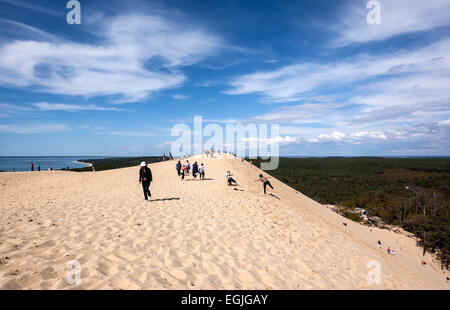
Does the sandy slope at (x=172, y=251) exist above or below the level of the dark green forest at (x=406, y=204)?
above

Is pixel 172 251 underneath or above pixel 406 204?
above

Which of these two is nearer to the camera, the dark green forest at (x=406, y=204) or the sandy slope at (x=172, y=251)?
the sandy slope at (x=172, y=251)

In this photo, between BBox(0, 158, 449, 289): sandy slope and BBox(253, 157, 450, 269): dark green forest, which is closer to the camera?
BBox(0, 158, 449, 289): sandy slope

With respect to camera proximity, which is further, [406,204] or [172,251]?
[406,204]

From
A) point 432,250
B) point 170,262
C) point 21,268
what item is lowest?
point 432,250

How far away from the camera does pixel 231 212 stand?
1057 cm

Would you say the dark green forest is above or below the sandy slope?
below
